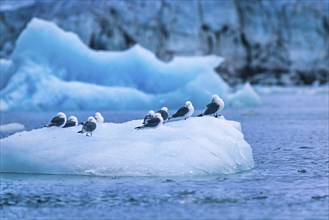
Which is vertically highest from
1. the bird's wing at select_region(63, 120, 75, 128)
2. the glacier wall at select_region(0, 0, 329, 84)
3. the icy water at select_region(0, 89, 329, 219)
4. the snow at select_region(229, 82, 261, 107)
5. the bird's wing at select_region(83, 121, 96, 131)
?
the glacier wall at select_region(0, 0, 329, 84)

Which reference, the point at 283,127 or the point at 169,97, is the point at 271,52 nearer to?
the point at 169,97

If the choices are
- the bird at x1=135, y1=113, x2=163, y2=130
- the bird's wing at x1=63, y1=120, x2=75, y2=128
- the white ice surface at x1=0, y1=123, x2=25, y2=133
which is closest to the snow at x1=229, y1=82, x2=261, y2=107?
the white ice surface at x1=0, y1=123, x2=25, y2=133

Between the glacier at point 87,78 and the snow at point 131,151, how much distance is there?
10163mm

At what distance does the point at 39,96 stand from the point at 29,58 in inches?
44.3

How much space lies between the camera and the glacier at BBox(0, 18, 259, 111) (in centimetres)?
1725

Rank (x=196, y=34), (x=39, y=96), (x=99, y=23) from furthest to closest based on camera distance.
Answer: (x=196, y=34), (x=99, y=23), (x=39, y=96)

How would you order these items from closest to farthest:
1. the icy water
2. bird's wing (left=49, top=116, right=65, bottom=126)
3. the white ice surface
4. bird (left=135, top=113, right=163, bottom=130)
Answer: the icy water
bird (left=135, top=113, right=163, bottom=130)
bird's wing (left=49, top=116, right=65, bottom=126)
the white ice surface

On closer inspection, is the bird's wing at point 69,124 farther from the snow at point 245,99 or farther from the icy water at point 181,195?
the snow at point 245,99

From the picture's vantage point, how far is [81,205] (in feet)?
17.1

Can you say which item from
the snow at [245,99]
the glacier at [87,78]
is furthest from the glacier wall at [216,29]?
the glacier at [87,78]

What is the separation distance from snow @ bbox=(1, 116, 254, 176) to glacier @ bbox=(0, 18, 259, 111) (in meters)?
10.2

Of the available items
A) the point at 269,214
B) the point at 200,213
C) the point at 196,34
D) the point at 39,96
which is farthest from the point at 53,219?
the point at 196,34

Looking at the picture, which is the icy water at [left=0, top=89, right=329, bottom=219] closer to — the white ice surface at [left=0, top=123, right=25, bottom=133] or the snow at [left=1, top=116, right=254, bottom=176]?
the snow at [left=1, top=116, right=254, bottom=176]

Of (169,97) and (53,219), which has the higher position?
(169,97)
